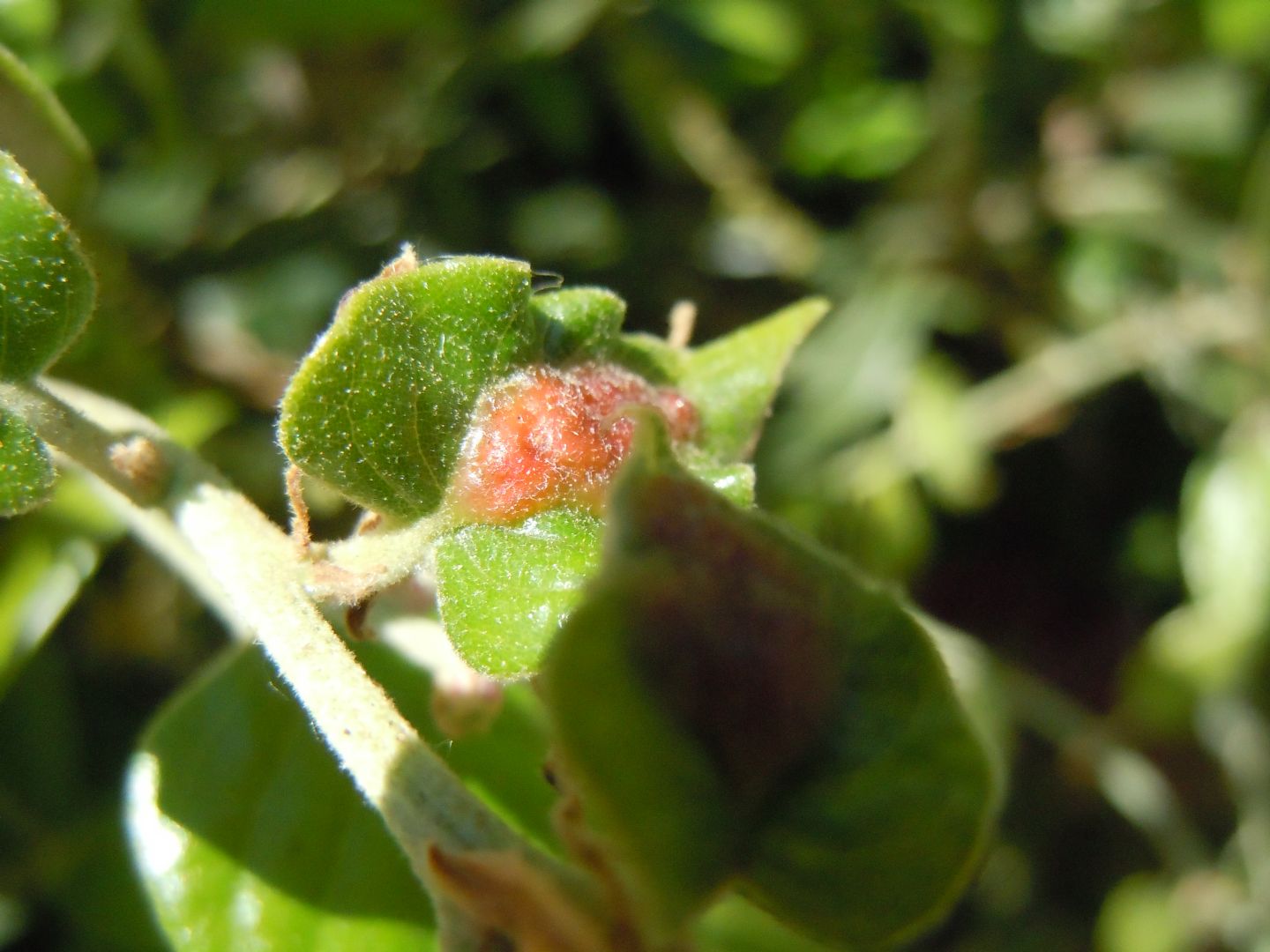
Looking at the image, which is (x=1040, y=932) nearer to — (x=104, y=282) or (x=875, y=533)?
(x=875, y=533)

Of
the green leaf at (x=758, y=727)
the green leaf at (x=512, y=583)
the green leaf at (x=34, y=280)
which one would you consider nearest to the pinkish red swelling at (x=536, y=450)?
the green leaf at (x=512, y=583)

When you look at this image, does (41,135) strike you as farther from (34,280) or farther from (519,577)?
(519,577)

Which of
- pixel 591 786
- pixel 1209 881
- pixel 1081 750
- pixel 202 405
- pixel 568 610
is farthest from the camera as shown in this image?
pixel 1209 881

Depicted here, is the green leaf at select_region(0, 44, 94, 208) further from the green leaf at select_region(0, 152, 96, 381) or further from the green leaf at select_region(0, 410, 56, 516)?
A: the green leaf at select_region(0, 410, 56, 516)

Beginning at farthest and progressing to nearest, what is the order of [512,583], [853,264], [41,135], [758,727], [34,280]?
1. [853,264]
2. [41,135]
3. [34,280]
4. [512,583]
5. [758,727]

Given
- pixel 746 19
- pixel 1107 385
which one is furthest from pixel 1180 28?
pixel 746 19

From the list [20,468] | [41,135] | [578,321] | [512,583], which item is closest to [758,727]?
[512,583]

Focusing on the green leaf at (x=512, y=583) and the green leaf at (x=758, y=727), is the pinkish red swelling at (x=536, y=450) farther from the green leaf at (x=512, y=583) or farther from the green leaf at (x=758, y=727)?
the green leaf at (x=758, y=727)
